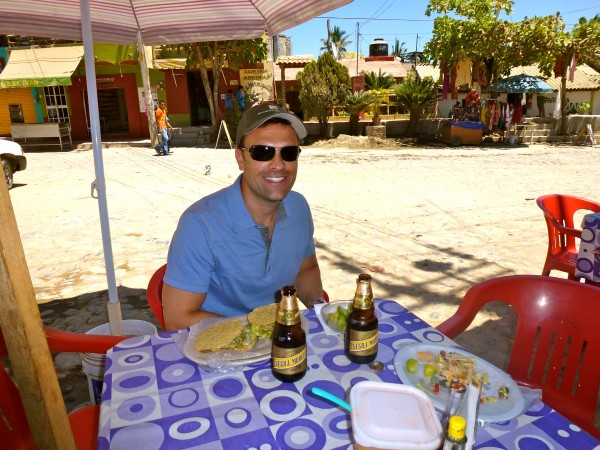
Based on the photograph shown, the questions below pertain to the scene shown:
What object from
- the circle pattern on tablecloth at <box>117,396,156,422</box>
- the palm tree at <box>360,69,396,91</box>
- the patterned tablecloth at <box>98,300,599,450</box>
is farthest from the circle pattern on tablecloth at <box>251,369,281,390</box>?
the palm tree at <box>360,69,396,91</box>

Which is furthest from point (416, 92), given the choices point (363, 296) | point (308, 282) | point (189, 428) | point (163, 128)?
point (189, 428)

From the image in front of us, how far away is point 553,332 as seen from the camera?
2238 mm

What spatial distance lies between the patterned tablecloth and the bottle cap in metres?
0.37

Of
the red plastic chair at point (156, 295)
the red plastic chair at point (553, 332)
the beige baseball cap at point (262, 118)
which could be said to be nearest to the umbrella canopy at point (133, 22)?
the red plastic chair at point (156, 295)

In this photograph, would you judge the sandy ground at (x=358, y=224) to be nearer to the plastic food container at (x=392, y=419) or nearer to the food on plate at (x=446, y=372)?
the food on plate at (x=446, y=372)

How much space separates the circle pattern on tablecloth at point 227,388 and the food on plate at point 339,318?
0.54 meters

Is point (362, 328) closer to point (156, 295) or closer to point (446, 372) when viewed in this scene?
point (446, 372)

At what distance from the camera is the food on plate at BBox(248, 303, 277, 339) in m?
1.73

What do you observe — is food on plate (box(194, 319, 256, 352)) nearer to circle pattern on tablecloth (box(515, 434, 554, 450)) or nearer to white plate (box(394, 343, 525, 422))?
white plate (box(394, 343, 525, 422))

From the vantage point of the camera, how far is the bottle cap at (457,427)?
94 cm

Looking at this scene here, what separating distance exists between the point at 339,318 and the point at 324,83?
17.1 meters

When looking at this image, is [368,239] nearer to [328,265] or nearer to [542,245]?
[328,265]

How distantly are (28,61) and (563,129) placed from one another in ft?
81.0

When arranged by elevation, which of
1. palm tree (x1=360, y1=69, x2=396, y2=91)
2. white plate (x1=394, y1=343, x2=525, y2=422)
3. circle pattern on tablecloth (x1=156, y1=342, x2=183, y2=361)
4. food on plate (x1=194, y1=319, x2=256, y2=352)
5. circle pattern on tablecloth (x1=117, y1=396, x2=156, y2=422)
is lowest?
white plate (x1=394, y1=343, x2=525, y2=422)
